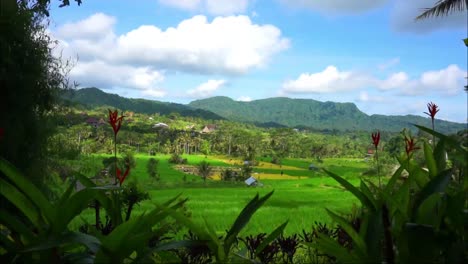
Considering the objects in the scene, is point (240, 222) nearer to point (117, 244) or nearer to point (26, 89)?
point (117, 244)

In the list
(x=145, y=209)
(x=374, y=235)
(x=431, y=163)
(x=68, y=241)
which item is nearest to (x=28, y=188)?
(x=68, y=241)

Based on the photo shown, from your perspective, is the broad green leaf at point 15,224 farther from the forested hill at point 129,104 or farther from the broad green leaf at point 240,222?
the forested hill at point 129,104

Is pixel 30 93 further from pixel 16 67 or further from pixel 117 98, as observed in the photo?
pixel 117 98

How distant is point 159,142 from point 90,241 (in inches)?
2637

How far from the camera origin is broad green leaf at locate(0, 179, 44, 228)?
0.88 metres

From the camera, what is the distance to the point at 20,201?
918mm

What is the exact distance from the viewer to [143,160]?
174 feet

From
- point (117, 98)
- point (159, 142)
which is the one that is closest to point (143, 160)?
point (159, 142)

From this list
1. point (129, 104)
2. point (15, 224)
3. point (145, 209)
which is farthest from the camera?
point (129, 104)

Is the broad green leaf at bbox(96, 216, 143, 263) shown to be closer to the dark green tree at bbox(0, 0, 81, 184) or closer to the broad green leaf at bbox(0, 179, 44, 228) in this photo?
the broad green leaf at bbox(0, 179, 44, 228)

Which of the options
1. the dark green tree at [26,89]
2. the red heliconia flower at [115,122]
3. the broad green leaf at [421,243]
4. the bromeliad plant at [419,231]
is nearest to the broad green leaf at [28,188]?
the red heliconia flower at [115,122]

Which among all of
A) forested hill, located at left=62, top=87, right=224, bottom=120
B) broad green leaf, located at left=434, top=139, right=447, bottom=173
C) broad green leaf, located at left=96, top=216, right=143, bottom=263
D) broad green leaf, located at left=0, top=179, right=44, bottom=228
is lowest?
broad green leaf, located at left=96, top=216, right=143, bottom=263

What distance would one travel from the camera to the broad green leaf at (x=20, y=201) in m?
0.88

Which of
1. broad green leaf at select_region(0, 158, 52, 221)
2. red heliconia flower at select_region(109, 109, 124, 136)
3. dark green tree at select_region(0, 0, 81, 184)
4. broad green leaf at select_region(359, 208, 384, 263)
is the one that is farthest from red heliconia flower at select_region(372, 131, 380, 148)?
dark green tree at select_region(0, 0, 81, 184)
